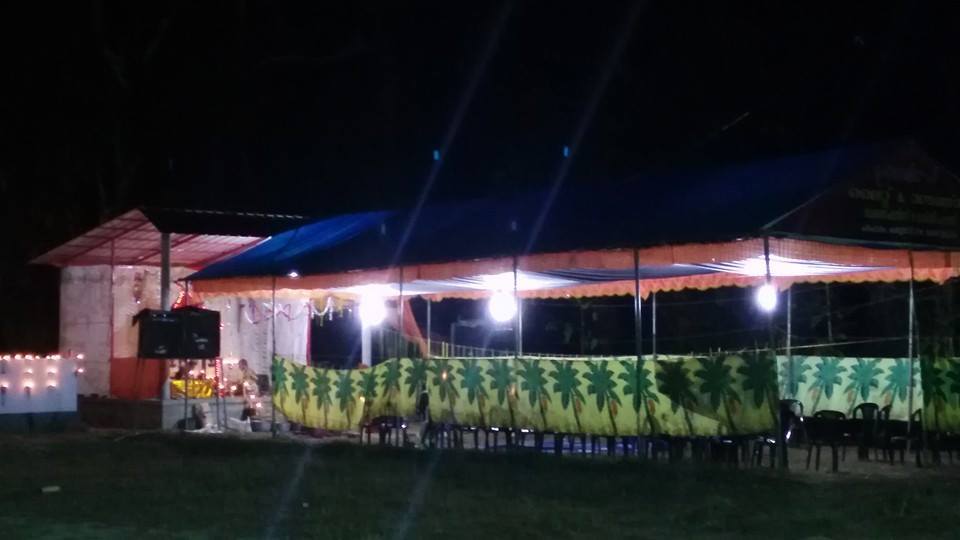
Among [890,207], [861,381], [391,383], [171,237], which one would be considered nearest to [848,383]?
[861,381]

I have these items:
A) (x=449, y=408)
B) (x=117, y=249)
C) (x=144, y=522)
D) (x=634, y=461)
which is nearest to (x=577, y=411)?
(x=634, y=461)

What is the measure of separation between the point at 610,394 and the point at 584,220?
86.5 inches

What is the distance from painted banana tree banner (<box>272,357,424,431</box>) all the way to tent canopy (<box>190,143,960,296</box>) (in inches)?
47.9

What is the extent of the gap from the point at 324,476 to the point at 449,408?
9.35 ft

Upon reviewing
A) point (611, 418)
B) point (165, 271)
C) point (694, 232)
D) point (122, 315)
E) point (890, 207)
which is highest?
point (890, 207)

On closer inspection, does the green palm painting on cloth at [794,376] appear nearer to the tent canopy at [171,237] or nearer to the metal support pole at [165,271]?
the tent canopy at [171,237]

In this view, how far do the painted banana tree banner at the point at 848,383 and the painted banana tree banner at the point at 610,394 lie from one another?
2941 mm

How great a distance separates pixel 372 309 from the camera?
2095cm

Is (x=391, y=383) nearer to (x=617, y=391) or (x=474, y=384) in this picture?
(x=474, y=384)

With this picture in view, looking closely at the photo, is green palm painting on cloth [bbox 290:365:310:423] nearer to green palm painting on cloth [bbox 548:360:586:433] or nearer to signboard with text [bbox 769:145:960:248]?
green palm painting on cloth [bbox 548:360:586:433]

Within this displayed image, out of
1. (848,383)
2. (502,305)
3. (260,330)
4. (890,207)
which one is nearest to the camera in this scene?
(890,207)

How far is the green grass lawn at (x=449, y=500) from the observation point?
880 centimetres

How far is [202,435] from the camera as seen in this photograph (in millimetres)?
17969

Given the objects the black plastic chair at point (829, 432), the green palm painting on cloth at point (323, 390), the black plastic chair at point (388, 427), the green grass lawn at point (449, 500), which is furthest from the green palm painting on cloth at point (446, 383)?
the black plastic chair at point (829, 432)
